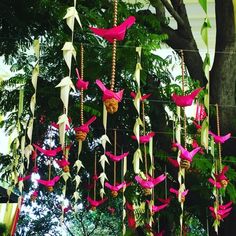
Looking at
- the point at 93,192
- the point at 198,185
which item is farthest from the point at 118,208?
the point at 198,185

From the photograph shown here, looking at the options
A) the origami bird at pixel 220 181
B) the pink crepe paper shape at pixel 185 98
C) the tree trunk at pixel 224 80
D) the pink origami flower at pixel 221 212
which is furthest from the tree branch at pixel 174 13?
the pink crepe paper shape at pixel 185 98

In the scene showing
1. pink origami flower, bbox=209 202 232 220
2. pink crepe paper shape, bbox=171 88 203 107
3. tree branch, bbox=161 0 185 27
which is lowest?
pink origami flower, bbox=209 202 232 220

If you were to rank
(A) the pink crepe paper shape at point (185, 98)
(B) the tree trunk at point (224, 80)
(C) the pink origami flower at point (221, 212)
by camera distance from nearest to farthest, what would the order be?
1. (A) the pink crepe paper shape at point (185, 98)
2. (C) the pink origami flower at point (221, 212)
3. (B) the tree trunk at point (224, 80)

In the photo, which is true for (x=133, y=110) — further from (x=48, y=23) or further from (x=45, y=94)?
(x=48, y=23)

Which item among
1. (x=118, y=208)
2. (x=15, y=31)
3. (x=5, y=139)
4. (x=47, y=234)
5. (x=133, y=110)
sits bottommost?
(x=47, y=234)

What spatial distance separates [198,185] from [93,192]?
1.28 meters

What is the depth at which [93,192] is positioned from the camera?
4582 mm

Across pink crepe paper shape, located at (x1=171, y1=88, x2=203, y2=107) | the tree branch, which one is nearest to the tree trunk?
the tree branch

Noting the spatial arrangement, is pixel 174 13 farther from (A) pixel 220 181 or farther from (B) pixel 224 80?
(A) pixel 220 181

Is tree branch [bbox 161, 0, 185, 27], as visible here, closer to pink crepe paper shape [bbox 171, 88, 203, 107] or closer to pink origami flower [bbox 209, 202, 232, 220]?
pink origami flower [bbox 209, 202, 232, 220]

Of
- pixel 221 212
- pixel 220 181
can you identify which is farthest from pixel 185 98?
pixel 221 212

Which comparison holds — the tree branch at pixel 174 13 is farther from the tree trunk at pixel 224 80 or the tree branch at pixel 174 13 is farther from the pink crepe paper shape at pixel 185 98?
the pink crepe paper shape at pixel 185 98

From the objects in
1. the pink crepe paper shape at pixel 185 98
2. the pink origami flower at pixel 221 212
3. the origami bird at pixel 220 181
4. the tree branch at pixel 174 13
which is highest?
the tree branch at pixel 174 13

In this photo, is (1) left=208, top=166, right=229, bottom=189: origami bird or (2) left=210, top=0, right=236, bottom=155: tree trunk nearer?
(1) left=208, top=166, right=229, bottom=189: origami bird
